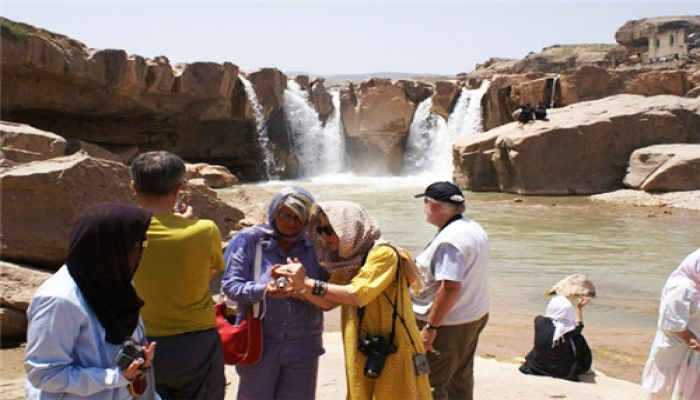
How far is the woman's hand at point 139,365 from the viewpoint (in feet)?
7.29

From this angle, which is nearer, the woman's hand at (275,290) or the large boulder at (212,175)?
the woman's hand at (275,290)

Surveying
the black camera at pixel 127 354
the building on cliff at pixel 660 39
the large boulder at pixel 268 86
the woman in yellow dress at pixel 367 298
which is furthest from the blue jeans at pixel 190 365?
the building on cliff at pixel 660 39

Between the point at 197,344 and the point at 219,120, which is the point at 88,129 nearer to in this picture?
the point at 219,120

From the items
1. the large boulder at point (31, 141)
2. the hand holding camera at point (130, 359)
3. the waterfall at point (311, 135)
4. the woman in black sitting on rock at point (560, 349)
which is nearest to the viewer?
the hand holding camera at point (130, 359)

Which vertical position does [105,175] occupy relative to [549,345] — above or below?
above

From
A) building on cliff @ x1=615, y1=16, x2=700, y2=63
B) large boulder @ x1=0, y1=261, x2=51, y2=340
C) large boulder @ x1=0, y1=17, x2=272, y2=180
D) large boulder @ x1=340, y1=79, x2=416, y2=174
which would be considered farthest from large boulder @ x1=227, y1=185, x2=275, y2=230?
building on cliff @ x1=615, y1=16, x2=700, y2=63

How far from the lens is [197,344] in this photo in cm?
292

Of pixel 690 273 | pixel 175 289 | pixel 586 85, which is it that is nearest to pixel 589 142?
pixel 586 85

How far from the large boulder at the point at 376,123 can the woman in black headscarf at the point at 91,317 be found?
26.8 meters

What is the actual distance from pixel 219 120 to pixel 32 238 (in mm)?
21828

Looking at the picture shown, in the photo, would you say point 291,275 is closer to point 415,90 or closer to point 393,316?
point 393,316

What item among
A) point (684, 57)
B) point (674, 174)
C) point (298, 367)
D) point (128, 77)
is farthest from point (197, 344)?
point (684, 57)

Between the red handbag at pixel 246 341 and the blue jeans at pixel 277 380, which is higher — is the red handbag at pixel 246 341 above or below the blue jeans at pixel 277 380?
above

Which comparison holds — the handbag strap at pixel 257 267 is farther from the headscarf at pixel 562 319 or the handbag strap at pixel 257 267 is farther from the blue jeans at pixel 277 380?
the headscarf at pixel 562 319
